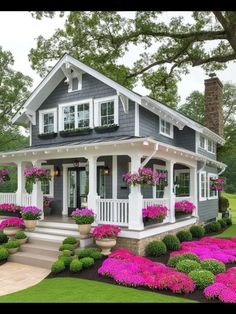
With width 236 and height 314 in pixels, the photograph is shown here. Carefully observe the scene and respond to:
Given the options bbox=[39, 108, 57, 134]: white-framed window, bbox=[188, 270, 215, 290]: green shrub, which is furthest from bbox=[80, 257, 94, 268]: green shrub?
bbox=[39, 108, 57, 134]: white-framed window

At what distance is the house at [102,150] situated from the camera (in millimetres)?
10531

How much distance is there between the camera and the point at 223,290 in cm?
628

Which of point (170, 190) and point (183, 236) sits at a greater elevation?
point (170, 190)

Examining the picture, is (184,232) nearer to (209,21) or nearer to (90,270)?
(90,270)

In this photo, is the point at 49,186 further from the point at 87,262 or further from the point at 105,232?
the point at 87,262

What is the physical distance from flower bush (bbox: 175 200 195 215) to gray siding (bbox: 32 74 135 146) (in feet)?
13.1

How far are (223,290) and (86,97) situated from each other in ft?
32.6

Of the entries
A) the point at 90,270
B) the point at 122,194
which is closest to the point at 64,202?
the point at 122,194

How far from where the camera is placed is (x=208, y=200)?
18422 millimetres

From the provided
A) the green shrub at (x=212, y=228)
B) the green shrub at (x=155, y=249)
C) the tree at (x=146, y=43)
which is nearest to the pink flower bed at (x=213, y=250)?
the green shrub at (x=155, y=249)

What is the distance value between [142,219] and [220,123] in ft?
44.9

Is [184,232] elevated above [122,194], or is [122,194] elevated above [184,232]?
[122,194]

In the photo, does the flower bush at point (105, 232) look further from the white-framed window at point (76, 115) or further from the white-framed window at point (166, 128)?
the white-framed window at point (166, 128)

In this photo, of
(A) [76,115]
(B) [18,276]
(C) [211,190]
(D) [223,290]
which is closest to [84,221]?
(B) [18,276]
